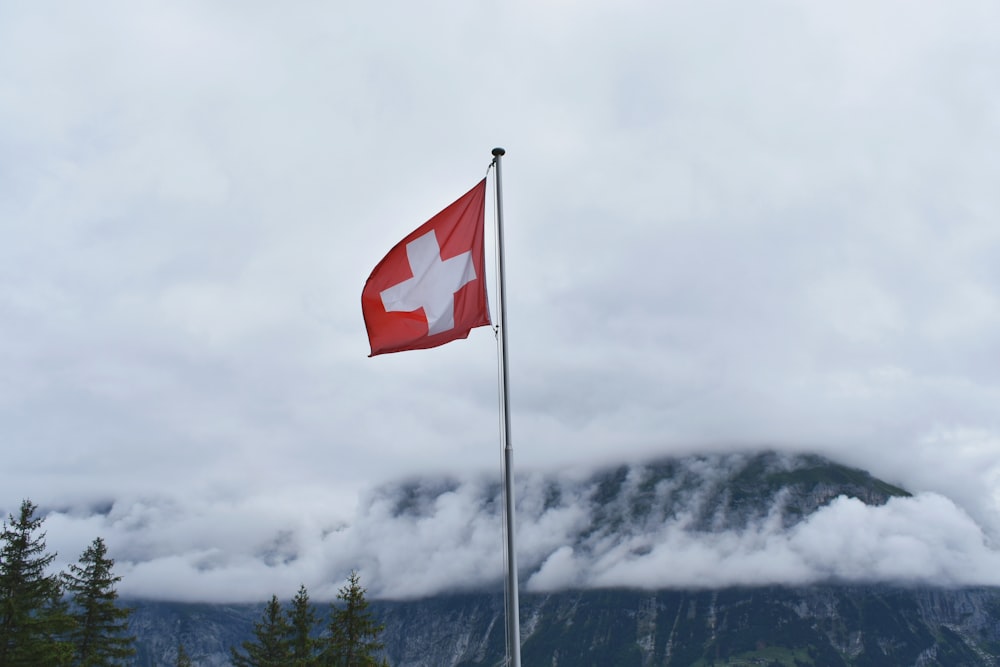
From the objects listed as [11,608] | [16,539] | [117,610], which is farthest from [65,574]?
[11,608]

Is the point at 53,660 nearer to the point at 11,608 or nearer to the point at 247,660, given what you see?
the point at 11,608

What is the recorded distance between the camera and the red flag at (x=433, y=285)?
20781mm

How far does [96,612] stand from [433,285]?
42.6m

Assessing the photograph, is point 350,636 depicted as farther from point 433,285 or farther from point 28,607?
point 433,285

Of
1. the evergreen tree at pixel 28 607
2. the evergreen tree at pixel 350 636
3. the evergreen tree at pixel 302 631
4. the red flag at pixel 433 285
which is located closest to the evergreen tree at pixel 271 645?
the evergreen tree at pixel 302 631

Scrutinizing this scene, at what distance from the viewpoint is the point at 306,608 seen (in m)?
64.9

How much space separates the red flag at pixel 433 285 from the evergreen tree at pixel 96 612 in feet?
128

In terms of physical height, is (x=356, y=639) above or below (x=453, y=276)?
below

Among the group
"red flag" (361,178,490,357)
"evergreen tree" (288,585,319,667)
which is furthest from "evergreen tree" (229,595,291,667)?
"red flag" (361,178,490,357)

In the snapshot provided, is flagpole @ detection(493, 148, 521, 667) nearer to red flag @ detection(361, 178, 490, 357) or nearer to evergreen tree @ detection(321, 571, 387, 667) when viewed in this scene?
red flag @ detection(361, 178, 490, 357)

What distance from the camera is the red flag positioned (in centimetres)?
2078

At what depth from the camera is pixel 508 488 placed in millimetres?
18781

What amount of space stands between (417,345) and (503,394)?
8.84ft

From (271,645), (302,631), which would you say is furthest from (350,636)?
(271,645)
